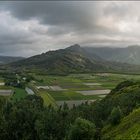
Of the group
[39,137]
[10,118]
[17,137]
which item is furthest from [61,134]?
[10,118]

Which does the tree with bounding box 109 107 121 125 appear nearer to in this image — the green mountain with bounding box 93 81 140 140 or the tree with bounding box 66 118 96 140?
the green mountain with bounding box 93 81 140 140

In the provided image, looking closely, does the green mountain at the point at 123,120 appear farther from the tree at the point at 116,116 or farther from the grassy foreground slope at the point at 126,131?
the tree at the point at 116,116

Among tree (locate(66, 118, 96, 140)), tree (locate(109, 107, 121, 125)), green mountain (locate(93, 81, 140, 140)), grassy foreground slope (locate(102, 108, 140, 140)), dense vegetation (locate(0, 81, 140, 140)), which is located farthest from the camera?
dense vegetation (locate(0, 81, 140, 140))

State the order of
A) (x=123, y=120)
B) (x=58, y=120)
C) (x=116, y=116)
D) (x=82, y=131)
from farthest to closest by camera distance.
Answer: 1. (x=58, y=120)
2. (x=116, y=116)
3. (x=123, y=120)
4. (x=82, y=131)

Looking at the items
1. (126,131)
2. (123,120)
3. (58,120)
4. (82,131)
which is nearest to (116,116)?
(123,120)

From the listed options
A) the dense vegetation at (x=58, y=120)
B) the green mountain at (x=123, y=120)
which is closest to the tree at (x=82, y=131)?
the green mountain at (x=123, y=120)

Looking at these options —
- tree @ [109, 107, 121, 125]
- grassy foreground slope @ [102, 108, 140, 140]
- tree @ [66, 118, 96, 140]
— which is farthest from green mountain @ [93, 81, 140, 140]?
tree @ [66, 118, 96, 140]

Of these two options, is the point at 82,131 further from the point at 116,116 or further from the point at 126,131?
the point at 116,116
